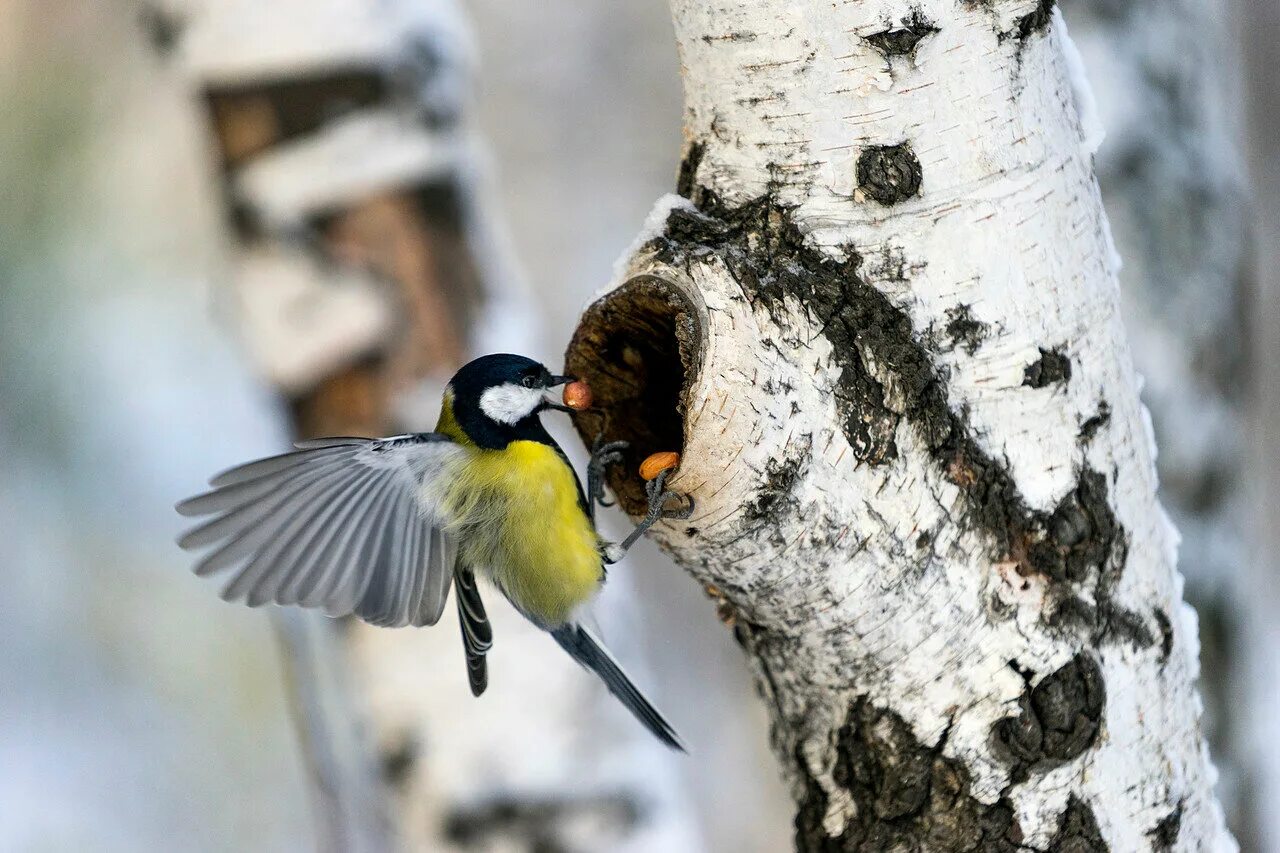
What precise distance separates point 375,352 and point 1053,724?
146cm

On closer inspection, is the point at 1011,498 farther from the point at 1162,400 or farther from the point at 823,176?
the point at 1162,400

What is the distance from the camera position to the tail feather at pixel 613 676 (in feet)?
5.63

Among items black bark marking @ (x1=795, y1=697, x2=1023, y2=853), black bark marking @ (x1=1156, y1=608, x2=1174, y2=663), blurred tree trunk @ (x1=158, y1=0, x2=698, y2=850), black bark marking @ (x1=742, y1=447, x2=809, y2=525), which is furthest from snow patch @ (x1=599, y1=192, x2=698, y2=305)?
blurred tree trunk @ (x1=158, y1=0, x2=698, y2=850)

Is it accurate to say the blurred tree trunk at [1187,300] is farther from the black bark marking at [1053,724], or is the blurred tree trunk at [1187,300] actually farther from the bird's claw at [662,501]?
the bird's claw at [662,501]

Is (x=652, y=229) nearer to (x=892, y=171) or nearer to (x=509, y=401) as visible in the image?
(x=892, y=171)

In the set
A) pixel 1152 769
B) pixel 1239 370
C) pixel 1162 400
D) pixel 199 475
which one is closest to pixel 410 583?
pixel 1152 769

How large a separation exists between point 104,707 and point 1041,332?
408 cm

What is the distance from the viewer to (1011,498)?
1.07 meters

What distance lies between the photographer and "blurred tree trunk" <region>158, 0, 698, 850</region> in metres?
1.99

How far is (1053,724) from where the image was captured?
3.48 ft

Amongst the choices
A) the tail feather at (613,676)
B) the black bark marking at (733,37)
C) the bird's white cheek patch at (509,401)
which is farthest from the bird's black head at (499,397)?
the black bark marking at (733,37)

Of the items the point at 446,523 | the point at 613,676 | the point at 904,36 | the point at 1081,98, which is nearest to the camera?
the point at 904,36

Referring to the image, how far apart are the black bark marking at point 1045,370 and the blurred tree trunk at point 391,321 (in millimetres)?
1194

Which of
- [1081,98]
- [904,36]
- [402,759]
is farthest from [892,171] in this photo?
[402,759]
